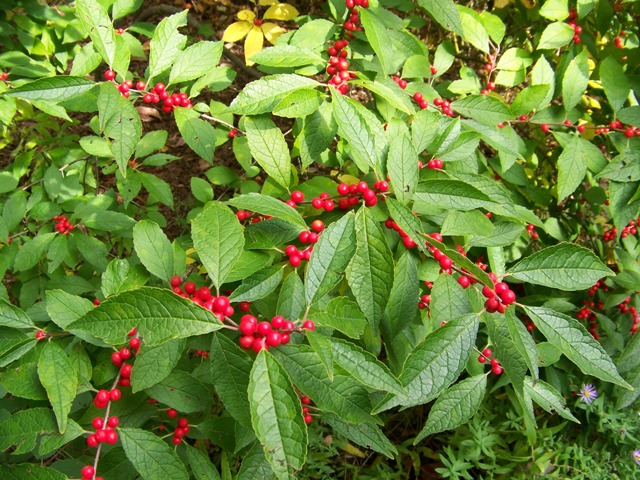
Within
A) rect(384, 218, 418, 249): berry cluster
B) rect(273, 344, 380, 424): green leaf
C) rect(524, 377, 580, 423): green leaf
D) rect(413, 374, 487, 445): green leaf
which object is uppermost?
rect(384, 218, 418, 249): berry cluster

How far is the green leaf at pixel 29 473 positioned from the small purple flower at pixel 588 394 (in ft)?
8.61

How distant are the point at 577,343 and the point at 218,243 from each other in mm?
841

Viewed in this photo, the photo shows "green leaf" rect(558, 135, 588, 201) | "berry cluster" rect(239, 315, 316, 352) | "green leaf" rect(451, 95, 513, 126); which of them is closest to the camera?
"berry cluster" rect(239, 315, 316, 352)

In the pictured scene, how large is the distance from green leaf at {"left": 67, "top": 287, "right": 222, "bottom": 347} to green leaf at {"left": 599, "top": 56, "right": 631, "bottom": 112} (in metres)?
1.75

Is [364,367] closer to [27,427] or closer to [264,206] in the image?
[264,206]

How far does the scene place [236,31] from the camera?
99.8 inches

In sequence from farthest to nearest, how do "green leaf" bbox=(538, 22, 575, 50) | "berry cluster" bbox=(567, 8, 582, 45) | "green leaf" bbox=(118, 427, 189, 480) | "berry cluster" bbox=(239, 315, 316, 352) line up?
"berry cluster" bbox=(567, 8, 582, 45)
"green leaf" bbox=(538, 22, 575, 50)
"green leaf" bbox=(118, 427, 189, 480)
"berry cluster" bbox=(239, 315, 316, 352)

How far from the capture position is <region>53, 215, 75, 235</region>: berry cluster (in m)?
2.13

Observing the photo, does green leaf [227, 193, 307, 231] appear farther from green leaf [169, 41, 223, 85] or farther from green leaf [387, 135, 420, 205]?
green leaf [169, 41, 223, 85]

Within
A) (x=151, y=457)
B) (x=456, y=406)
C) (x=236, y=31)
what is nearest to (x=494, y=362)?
(x=456, y=406)

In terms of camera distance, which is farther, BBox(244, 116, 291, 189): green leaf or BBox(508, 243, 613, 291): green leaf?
BBox(244, 116, 291, 189): green leaf

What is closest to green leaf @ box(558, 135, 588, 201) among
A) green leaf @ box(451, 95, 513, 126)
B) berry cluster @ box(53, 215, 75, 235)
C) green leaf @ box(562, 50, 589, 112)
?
green leaf @ box(562, 50, 589, 112)

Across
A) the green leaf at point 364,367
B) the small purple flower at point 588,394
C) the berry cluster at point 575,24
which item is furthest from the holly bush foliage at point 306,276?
the small purple flower at point 588,394

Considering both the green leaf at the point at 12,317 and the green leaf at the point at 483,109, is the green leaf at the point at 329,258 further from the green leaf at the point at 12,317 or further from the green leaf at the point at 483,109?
the green leaf at the point at 483,109
